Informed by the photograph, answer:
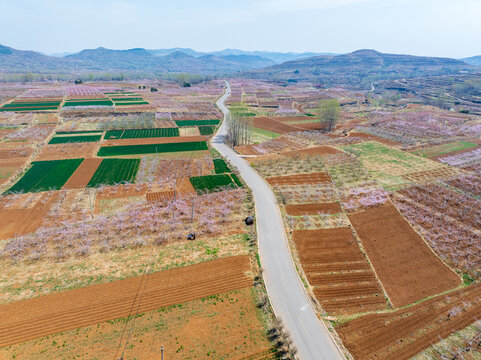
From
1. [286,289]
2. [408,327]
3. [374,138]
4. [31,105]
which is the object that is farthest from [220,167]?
[31,105]

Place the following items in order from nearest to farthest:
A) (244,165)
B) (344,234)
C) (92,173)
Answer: (344,234), (92,173), (244,165)

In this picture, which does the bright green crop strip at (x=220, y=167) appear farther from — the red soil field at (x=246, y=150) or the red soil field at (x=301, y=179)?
the red soil field at (x=301, y=179)

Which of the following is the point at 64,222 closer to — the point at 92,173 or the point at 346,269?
the point at 92,173

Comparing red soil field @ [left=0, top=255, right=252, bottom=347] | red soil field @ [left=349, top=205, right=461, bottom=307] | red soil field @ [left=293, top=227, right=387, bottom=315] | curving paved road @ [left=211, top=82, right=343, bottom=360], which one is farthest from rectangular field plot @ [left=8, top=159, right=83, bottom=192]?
red soil field @ [left=349, top=205, right=461, bottom=307]

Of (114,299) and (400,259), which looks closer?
(114,299)

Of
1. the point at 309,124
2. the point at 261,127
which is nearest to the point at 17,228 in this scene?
the point at 261,127

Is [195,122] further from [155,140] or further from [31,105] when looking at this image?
[31,105]
